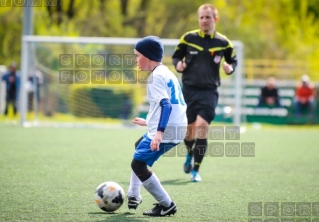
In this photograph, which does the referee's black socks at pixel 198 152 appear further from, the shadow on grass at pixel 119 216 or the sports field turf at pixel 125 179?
the shadow on grass at pixel 119 216

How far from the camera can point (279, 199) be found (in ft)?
22.3

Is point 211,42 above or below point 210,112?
above

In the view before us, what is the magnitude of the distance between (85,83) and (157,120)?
1369cm

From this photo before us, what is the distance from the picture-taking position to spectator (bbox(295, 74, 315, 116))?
22.8 meters

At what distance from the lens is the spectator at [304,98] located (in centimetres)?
2278

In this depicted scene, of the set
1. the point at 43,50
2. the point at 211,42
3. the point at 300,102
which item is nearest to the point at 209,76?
the point at 211,42

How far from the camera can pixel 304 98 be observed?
22.9m

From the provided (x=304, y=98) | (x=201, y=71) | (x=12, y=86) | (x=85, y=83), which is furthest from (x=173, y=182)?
(x=304, y=98)

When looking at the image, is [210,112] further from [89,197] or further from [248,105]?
[248,105]

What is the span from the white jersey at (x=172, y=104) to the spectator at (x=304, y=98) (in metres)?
17.6

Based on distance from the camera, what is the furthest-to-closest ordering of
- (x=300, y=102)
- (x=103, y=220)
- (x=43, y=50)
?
(x=300, y=102) → (x=43, y=50) → (x=103, y=220)

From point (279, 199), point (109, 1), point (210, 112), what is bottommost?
point (279, 199)

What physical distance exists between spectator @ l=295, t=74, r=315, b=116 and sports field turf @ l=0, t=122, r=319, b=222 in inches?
357

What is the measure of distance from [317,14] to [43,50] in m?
22.5
